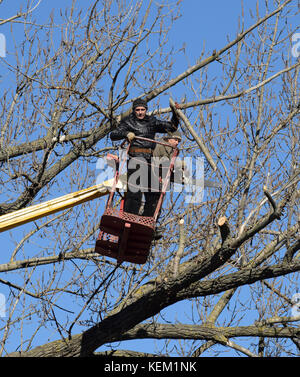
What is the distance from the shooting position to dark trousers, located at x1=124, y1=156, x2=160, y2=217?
10.4m

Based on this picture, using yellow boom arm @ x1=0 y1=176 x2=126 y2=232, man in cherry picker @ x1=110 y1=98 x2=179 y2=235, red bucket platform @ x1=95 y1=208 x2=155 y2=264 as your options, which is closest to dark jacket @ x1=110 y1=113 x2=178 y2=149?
man in cherry picker @ x1=110 y1=98 x2=179 y2=235

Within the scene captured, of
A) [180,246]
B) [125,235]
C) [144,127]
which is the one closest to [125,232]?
[125,235]

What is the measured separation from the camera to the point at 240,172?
1046 cm

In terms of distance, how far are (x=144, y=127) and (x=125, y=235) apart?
62.6 inches

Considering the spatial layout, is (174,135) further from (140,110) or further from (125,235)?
(125,235)

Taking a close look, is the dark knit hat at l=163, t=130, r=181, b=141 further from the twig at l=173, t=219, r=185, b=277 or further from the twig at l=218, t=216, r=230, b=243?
the twig at l=218, t=216, r=230, b=243

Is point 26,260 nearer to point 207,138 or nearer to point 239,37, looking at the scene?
point 207,138

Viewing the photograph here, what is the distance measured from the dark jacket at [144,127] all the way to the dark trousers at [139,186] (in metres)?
0.23

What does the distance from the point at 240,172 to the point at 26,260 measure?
4.11 metres

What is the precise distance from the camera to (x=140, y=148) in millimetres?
10562

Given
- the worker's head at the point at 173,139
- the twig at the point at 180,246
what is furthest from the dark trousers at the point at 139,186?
the twig at the point at 180,246

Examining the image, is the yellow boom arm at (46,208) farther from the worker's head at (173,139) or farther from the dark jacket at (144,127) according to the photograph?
the worker's head at (173,139)

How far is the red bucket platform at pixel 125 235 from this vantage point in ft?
32.3

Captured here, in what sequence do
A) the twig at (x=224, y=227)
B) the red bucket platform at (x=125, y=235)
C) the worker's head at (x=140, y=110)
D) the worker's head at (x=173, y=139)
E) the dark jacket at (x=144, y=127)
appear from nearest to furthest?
the twig at (x=224, y=227)
the red bucket platform at (x=125, y=235)
the worker's head at (x=173, y=139)
the dark jacket at (x=144, y=127)
the worker's head at (x=140, y=110)
